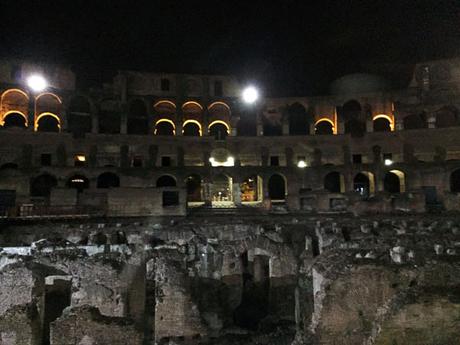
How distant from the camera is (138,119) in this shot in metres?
37.6

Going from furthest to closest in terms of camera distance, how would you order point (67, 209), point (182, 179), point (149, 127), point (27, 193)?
point (149, 127), point (182, 179), point (27, 193), point (67, 209)

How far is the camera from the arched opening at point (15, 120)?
34469mm

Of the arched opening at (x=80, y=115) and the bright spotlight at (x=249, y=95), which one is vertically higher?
the bright spotlight at (x=249, y=95)

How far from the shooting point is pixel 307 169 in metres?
30.4

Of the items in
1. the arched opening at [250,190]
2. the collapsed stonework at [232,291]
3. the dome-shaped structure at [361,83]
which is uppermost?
the dome-shaped structure at [361,83]

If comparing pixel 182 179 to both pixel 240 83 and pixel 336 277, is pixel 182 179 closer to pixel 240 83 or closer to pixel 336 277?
pixel 240 83

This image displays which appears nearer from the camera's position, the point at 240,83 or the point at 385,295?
the point at 385,295

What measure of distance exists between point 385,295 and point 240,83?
33298 millimetres

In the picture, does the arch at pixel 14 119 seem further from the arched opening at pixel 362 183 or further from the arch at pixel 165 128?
the arched opening at pixel 362 183

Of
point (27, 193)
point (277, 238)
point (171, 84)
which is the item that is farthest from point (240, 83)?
point (277, 238)

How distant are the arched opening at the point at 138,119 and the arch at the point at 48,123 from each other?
678 centimetres

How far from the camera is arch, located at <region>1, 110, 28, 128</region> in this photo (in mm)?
34156

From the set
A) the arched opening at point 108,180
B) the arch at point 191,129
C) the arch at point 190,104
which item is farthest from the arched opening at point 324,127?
the arched opening at point 108,180

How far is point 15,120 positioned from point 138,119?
1135 cm
